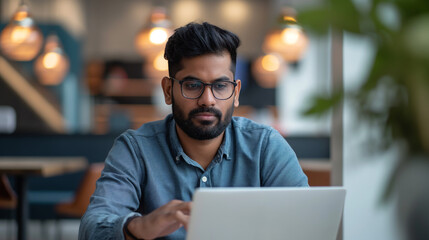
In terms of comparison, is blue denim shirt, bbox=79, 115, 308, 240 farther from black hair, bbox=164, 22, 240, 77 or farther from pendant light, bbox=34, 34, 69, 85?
pendant light, bbox=34, 34, 69, 85

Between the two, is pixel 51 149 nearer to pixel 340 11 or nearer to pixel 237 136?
pixel 237 136

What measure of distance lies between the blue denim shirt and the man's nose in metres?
0.16

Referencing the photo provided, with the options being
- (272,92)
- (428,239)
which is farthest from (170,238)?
(272,92)

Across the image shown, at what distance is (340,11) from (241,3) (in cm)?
992

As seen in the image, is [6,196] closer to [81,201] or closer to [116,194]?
[81,201]

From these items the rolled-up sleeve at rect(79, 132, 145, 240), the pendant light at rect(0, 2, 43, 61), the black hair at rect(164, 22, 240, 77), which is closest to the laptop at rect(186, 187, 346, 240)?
the rolled-up sleeve at rect(79, 132, 145, 240)

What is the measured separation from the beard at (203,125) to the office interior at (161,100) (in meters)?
0.52

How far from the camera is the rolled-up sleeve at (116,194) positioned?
1225 millimetres

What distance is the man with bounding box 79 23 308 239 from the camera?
1.45 metres

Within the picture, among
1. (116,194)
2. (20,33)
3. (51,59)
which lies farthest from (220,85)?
(51,59)

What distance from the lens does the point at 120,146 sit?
1496 millimetres

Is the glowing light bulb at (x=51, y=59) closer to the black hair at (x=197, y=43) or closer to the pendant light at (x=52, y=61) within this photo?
the pendant light at (x=52, y=61)

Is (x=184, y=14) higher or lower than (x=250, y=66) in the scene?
higher

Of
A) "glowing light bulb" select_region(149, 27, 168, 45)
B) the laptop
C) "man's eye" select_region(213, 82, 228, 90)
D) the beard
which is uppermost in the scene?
"glowing light bulb" select_region(149, 27, 168, 45)
